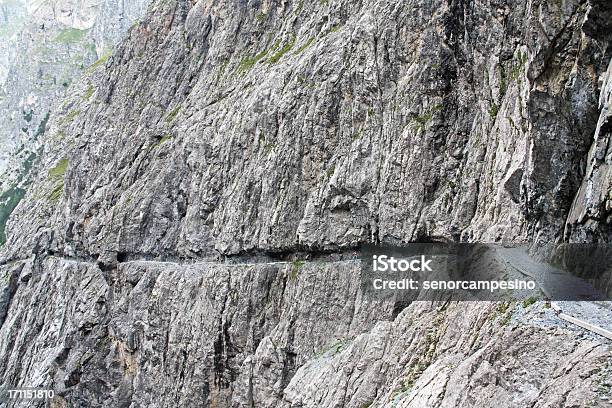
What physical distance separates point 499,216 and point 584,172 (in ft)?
14.3

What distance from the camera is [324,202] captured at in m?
37.4

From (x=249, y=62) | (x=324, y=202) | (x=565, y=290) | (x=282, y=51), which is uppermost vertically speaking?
(x=249, y=62)

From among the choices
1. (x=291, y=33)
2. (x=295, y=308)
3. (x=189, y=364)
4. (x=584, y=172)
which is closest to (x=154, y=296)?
(x=189, y=364)

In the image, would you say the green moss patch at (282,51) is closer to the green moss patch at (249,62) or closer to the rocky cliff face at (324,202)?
the rocky cliff face at (324,202)

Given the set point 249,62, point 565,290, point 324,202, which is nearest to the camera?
point 565,290

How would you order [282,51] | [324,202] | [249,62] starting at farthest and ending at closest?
[249,62], [282,51], [324,202]

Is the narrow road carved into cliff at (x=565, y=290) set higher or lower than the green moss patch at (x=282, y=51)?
lower

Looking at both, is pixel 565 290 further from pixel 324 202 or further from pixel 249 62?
pixel 249 62

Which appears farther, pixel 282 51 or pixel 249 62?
pixel 249 62

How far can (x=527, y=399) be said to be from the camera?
14.0 m

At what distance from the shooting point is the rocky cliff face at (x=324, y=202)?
20.3 metres

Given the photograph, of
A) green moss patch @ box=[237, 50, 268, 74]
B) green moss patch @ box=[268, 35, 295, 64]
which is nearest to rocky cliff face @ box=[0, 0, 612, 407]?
green moss patch @ box=[268, 35, 295, 64]

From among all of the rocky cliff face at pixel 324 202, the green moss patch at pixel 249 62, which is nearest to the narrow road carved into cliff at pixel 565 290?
the rocky cliff face at pixel 324 202

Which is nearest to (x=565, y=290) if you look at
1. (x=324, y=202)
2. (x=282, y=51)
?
(x=324, y=202)
